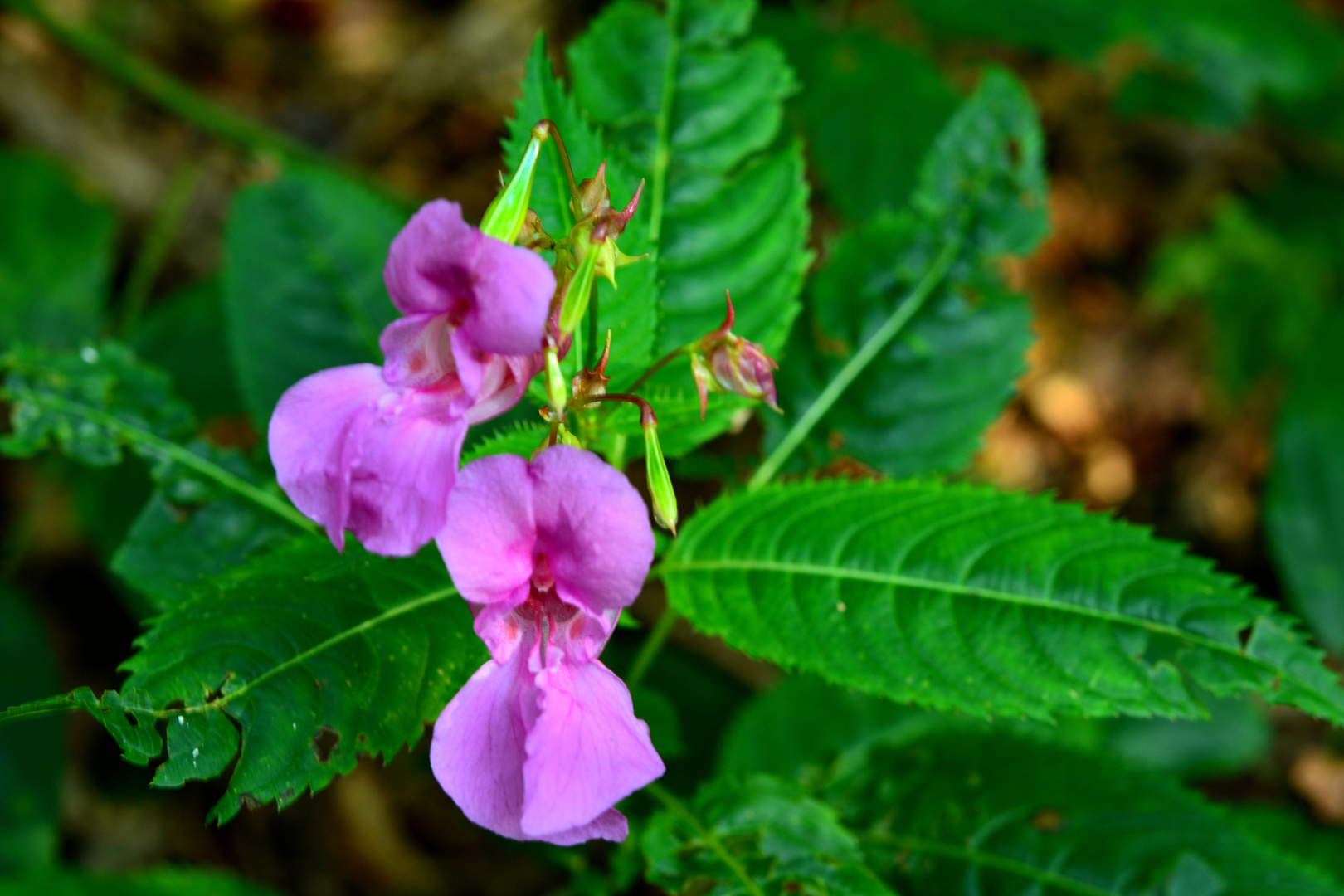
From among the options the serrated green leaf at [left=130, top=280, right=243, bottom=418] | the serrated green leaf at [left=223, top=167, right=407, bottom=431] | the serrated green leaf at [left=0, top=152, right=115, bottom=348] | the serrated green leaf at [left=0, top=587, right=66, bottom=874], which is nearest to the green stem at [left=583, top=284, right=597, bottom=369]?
the serrated green leaf at [left=223, top=167, right=407, bottom=431]

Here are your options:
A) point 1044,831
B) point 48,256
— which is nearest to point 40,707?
point 1044,831

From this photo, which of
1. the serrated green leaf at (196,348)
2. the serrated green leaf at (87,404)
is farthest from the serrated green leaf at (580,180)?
the serrated green leaf at (196,348)

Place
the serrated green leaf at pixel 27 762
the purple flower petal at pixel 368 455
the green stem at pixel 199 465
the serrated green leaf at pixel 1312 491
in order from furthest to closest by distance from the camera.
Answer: the serrated green leaf at pixel 1312 491 → the serrated green leaf at pixel 27 762 → the green stem at pixel 199 465 → the purple flower petal at pixel 368 455

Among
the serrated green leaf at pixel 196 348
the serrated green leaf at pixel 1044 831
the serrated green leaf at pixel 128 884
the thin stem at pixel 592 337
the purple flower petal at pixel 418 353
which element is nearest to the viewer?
the purple flower petal at pixel 418 353

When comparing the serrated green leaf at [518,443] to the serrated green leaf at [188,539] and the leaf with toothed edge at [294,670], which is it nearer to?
the leaf with toothed edge at [294,670]

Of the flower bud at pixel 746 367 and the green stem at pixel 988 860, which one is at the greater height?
the flower bud at pixel 746 367

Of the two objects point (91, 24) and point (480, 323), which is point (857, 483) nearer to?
point (480, 323)
